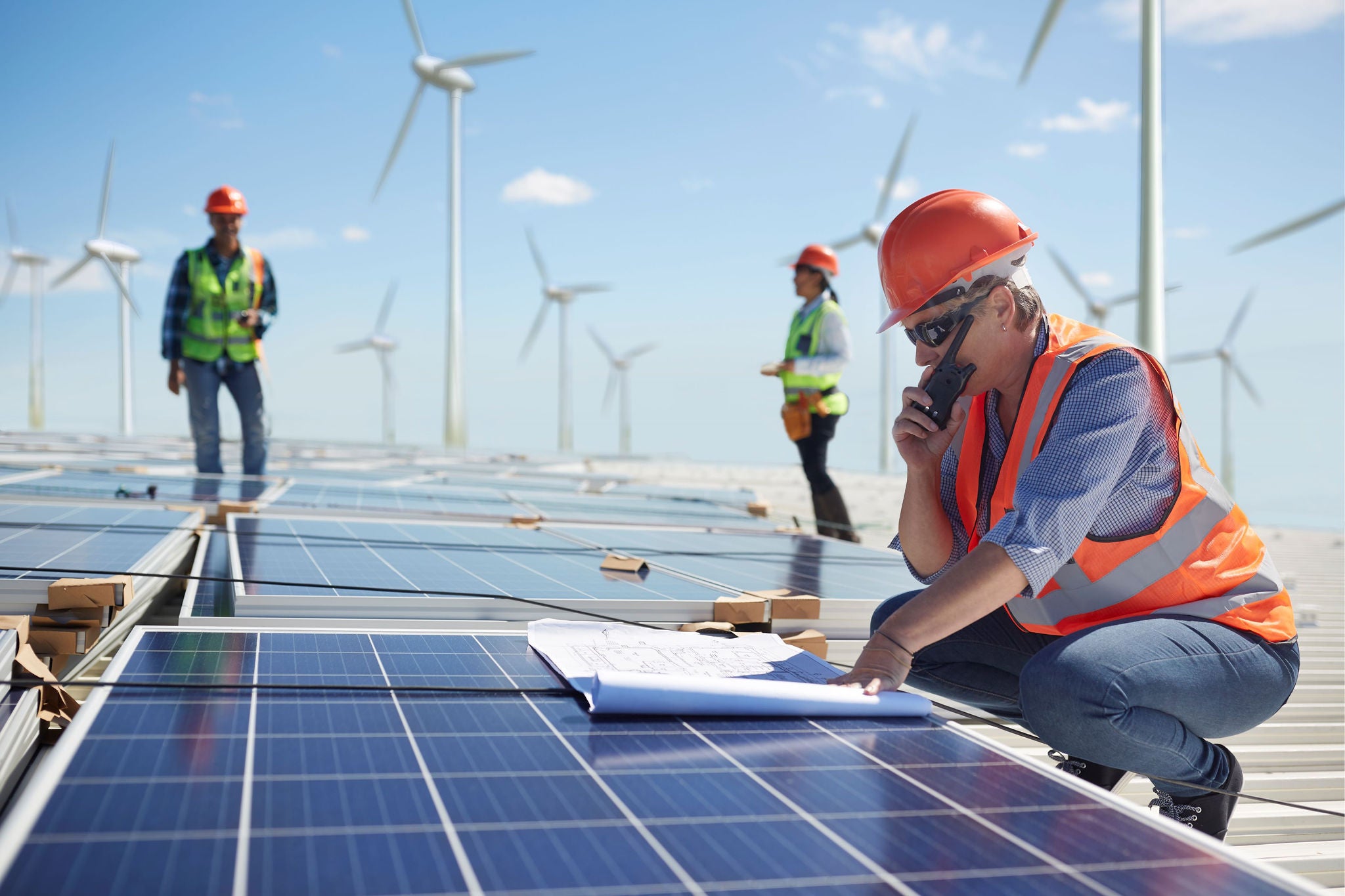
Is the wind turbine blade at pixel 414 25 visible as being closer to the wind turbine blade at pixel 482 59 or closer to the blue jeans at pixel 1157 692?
the wind turbine blade at pixel 482 59

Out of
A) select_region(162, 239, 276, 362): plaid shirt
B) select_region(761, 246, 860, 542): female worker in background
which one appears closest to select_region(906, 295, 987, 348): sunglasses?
select_region(761, 246, 860, 542): female worker in background

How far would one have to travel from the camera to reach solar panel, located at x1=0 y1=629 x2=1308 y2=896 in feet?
4.40

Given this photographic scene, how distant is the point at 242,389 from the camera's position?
8.98m

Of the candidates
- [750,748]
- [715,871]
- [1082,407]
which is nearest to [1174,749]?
[1082,407]

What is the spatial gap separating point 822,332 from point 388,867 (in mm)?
7771

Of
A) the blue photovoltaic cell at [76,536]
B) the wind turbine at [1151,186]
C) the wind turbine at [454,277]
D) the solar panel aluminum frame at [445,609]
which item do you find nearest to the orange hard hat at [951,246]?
the solar panel aluminum frame at [445,609]

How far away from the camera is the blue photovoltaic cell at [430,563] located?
148 inches

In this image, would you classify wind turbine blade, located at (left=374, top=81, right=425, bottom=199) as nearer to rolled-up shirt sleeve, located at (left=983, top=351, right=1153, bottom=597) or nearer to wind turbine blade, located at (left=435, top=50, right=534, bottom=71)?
wind turbine blade, located at (left=435, top=50, right=534, bottom=71)

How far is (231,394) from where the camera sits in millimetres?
9055

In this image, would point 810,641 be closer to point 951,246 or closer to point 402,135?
point 951,246

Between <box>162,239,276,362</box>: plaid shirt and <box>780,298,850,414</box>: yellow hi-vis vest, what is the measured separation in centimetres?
446

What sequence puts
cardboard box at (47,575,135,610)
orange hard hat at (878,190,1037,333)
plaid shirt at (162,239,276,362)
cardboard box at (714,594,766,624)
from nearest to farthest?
1. orange hard hat at (878,190,1037,333)
2. cardboard box at (47,575,135,610)
3. cardboard box at (714,594,766,624)
4. plaid shirt at (162,239,276,362)

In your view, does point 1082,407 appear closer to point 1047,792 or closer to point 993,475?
point 993,475

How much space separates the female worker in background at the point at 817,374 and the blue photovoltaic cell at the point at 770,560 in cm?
209
